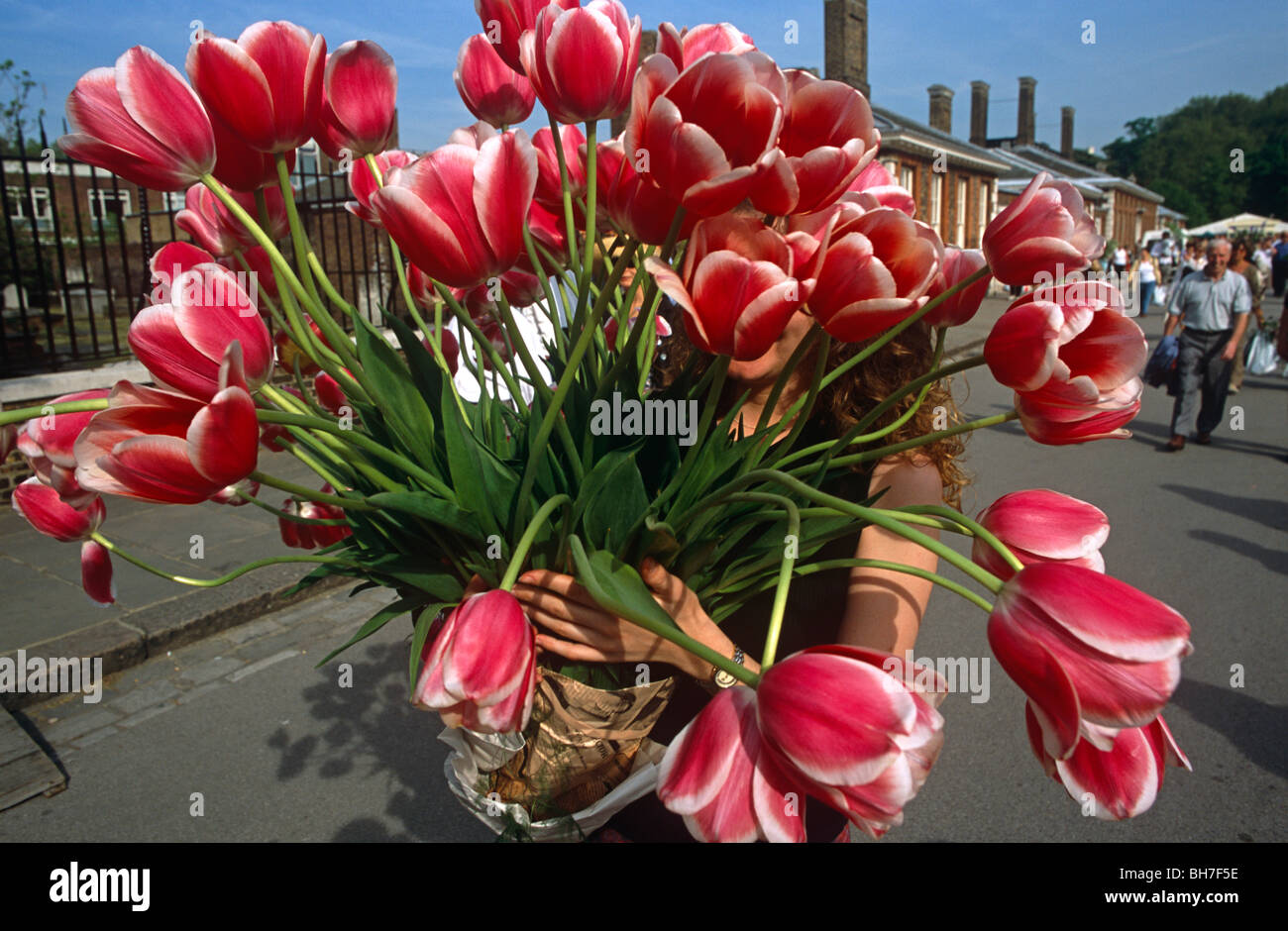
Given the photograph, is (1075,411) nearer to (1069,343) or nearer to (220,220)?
(1069,343)

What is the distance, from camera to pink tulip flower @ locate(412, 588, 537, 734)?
60 cm

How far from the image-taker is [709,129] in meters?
0.63

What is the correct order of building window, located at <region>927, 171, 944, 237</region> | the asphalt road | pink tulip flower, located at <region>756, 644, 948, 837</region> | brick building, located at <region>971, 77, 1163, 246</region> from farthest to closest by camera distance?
brick building, located at <region>971, 77, 1163, 246</region> → building window, located at <region>927, 171, 944, 237</region> → the asphalt road → pink tulip flower, located at <region>756, 644, 948, 837</region>

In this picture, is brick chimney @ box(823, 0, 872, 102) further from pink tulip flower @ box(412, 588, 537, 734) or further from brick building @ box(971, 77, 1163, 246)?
pink tulip flower @ box(412, 588, 537, 734)

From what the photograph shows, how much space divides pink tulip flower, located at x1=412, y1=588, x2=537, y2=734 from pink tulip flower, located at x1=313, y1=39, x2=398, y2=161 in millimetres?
462

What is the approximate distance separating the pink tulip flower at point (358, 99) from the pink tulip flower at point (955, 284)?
52cm

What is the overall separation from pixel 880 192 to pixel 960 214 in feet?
116

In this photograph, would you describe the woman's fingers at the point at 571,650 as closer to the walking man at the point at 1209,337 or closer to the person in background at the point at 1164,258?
the walking man at the point at 1209,337

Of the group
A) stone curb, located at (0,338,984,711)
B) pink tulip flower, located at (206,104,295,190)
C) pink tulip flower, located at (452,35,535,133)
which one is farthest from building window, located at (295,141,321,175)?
stone curb, located at (0,338,984,711)

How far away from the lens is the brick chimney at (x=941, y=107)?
1570 inches

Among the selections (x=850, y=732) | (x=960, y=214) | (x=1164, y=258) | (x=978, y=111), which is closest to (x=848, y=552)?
(x=850, y=732)

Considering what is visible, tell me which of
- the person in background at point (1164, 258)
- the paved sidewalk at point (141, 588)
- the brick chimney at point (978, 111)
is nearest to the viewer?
the paved sidewalk at point (141, 588)

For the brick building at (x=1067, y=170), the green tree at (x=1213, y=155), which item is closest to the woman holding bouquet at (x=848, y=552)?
Answer: the brick building at (x=1067, y=170)

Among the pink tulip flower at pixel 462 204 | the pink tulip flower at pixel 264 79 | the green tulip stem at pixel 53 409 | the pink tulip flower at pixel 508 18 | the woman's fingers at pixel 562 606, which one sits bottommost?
the woman's fingers at pixel 562 606
